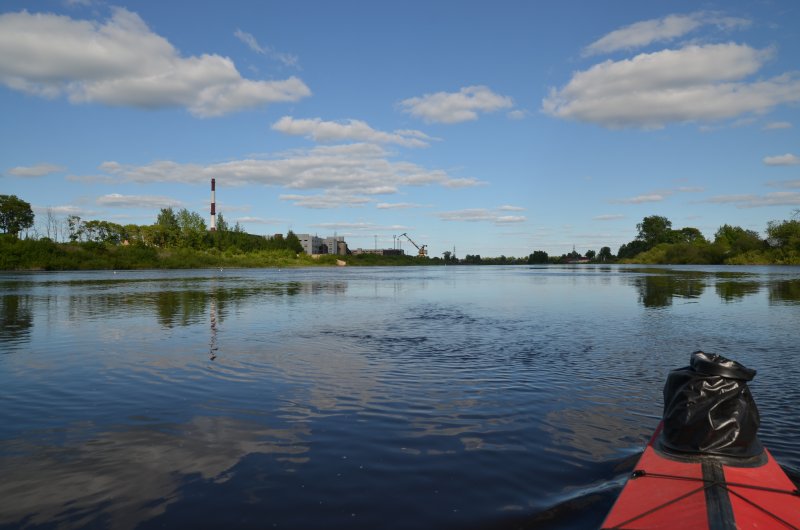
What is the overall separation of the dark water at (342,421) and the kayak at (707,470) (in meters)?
0.92

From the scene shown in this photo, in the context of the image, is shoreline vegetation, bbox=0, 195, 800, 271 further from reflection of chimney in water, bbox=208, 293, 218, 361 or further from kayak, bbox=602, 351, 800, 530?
kayak, bbox=602, 351, 800, 530

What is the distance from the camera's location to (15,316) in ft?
74.5

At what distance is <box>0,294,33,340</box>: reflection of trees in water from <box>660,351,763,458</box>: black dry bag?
19307 mm

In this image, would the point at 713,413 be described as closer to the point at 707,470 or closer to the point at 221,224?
the point at 707,470

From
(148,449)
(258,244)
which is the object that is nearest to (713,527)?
(148,449)

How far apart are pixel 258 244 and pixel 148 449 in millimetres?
156795

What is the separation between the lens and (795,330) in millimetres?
17531

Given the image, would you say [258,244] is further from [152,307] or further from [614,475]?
[614,475]

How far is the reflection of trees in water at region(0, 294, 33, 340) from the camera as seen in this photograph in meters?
17.8

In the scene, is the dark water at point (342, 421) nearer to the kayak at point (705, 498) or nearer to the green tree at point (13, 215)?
the kayak at point (705, 498)

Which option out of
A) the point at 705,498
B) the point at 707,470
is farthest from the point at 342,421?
the point at 705,498

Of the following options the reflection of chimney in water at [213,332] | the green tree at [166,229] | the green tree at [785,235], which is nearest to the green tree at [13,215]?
the green tree at [166,229]

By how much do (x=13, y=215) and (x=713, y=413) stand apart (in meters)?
137

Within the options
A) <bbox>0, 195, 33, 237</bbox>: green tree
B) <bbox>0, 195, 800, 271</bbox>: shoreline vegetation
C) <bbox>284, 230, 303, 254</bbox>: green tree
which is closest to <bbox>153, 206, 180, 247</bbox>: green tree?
<bbox>0, 195, 800, 271</bbox>: shoreline vegetation
